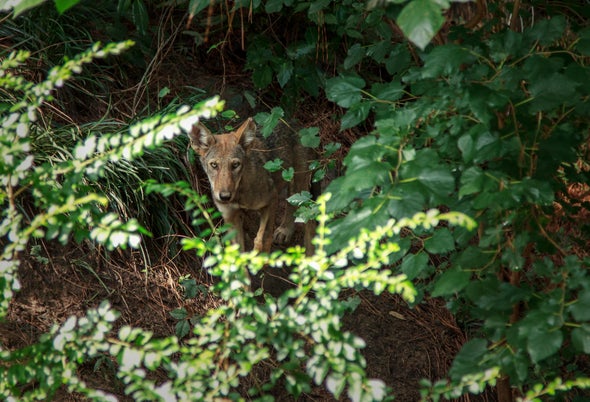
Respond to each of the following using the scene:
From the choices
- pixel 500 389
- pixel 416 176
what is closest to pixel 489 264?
pixel 416 176

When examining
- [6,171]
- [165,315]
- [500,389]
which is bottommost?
[500,389]

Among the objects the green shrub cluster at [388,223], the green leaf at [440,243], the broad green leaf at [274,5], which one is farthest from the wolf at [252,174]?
the green leaf at [440,243]

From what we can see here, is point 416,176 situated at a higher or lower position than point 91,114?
higher

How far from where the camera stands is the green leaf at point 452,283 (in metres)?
3.10

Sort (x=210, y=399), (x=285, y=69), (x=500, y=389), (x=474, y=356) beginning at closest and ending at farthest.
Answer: (x=210, y=399) → (x=474, y=356) → (x=500, y=389) → (x=285, y=69)

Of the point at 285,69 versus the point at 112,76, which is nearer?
the point at 285,69

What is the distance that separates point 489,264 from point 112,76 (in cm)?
433

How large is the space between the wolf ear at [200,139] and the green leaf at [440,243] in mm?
2723

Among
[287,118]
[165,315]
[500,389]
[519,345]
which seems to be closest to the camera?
[519,345]

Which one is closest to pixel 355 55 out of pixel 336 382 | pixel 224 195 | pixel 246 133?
pixel 246 133

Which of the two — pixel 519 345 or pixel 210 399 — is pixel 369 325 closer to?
pixel 519 345

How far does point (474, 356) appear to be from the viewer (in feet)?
10.7

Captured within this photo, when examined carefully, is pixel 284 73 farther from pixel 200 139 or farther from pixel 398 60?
pixel 398 60

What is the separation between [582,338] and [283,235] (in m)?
3.59
